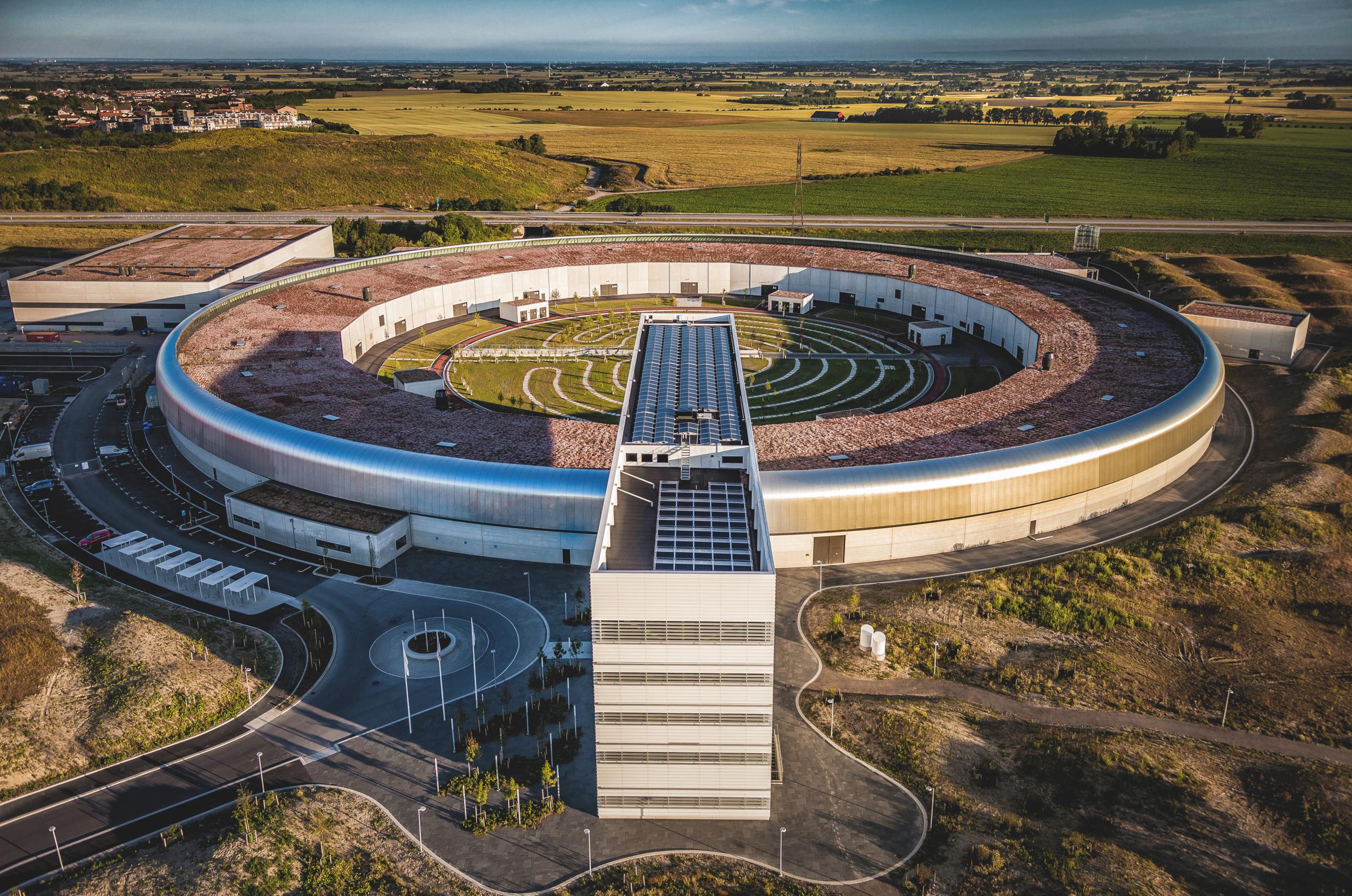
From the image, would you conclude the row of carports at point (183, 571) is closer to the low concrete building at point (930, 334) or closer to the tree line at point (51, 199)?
the low concrete building at point (930, 334)

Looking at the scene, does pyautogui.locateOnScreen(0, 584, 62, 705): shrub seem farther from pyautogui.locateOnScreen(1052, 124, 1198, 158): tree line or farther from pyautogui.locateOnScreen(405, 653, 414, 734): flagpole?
pyautogui.locateOnScreen(1052, 124, 1198, 158): tree line

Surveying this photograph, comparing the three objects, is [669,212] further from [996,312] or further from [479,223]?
[996,312]

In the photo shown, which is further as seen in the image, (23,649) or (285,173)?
(285,173)

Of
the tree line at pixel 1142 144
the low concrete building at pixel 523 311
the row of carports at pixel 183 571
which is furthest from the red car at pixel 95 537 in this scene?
the tree line at pixel 1142 144

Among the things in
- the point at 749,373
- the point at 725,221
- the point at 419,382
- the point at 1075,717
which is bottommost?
the point at 1075,717

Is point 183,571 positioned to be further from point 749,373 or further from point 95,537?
point 749,373

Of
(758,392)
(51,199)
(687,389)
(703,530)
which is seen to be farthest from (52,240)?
(703,530)
